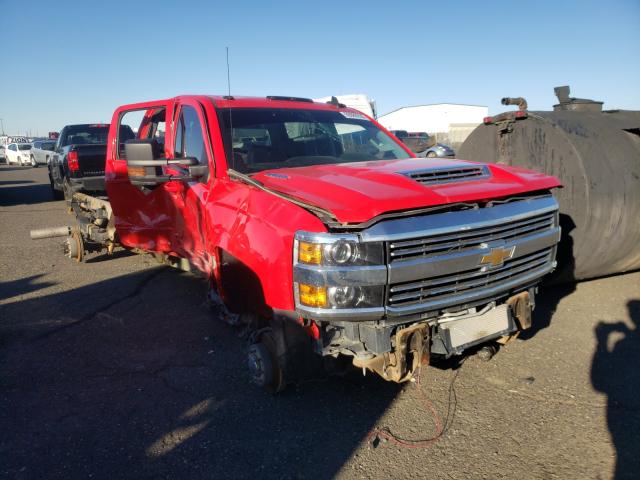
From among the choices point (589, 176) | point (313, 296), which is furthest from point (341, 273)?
point (589, 176)

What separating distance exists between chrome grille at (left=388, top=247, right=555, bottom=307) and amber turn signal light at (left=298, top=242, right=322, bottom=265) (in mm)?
438

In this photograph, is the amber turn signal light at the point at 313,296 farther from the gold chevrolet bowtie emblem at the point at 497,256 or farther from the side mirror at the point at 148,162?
the side mirror at the point at 148,162

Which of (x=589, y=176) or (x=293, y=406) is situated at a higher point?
(x=589, y=176)

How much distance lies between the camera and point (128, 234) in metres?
5.74

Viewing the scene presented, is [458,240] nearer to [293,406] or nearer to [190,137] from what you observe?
[293,406]

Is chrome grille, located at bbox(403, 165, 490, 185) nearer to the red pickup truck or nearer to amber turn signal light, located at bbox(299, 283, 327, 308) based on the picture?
the red pickup truck

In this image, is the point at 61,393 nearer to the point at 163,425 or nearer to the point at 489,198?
the point at 163,425

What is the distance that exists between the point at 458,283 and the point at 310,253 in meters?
0.93

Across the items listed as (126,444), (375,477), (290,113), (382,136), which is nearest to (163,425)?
(126,444)

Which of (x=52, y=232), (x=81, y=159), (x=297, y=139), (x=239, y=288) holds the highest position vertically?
(x=297, y=139)

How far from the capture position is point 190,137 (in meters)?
4.36

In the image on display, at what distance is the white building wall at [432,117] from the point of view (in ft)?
207

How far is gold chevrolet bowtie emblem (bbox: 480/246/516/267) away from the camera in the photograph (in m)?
2.96

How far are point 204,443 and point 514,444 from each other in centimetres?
187
